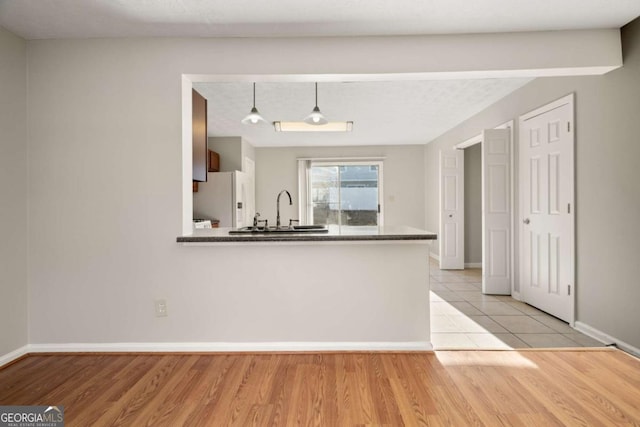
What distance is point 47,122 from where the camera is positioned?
2643 mm

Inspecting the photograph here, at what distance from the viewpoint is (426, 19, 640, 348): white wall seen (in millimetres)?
2576

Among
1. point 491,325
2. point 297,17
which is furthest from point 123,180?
A: point 491,325

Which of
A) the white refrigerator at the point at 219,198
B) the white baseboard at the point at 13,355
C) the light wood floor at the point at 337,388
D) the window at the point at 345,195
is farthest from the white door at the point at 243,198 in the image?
the light wood floor at the point at 337,388

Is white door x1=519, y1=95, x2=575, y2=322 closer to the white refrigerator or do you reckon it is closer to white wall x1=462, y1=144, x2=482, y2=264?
white wall x1=462, y1=144, x2=482, y2=264

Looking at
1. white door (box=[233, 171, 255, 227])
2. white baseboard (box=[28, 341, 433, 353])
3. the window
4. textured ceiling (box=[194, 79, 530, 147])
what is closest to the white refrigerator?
white door (box=[233, 171, 255, 227])

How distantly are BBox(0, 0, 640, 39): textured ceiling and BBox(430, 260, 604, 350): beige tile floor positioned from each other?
7.72ft

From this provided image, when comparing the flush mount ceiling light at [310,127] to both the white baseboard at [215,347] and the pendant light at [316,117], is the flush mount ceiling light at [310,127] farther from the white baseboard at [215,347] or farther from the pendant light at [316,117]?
the white baseboard at [215,347]

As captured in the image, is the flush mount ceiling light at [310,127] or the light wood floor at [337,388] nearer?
the light wood floor at [337,388]

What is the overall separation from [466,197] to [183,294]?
5335mm

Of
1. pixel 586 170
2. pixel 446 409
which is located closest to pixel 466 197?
pixel 586 170

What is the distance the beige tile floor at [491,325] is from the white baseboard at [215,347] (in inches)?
20.9

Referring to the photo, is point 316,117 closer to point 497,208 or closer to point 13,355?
point 497,208

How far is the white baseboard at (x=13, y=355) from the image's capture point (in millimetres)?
2436

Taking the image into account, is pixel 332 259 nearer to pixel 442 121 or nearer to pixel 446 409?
pixel 446 409
